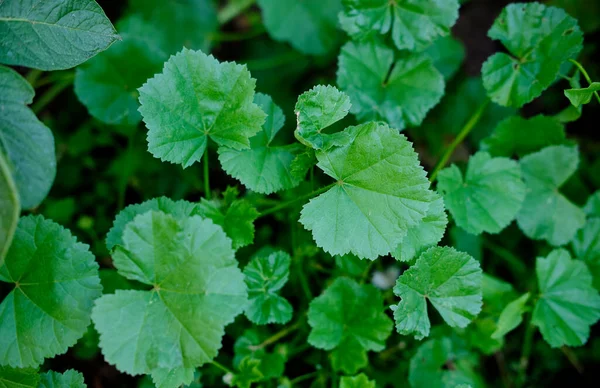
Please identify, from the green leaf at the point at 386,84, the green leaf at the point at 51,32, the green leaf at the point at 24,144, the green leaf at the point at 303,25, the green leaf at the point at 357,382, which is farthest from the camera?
the green leaf at the point at 303,25

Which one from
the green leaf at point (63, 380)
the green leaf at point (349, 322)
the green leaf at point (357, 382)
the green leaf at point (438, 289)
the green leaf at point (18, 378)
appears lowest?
the green leaf at point (357, 382)

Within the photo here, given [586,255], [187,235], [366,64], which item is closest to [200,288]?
[187,235]

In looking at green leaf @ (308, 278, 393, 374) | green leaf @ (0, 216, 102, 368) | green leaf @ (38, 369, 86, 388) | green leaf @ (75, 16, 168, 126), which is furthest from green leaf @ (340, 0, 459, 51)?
green leaf @ (38, 369, 86, 388)

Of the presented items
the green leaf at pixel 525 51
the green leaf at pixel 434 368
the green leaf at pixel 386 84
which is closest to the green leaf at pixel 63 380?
the green leaf at pixel 434 368

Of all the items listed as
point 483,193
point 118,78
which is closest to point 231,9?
point 118,78

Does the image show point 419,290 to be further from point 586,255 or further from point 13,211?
point 13,211

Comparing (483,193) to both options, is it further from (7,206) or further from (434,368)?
(7,206)

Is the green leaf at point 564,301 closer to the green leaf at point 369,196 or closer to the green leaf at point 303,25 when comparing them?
the green leaf at point 369,196
